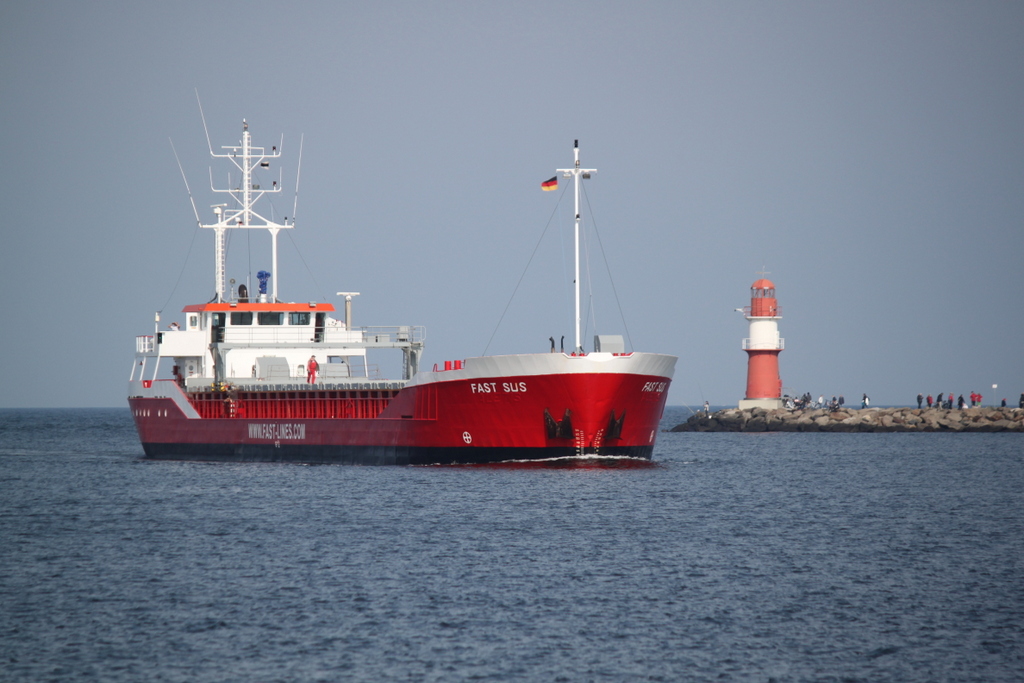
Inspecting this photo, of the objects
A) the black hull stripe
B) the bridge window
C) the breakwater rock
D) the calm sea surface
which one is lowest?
the calm sea surface

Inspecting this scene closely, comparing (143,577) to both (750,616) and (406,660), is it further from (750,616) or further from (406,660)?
(750,616)

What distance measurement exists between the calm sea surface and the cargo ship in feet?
4.55

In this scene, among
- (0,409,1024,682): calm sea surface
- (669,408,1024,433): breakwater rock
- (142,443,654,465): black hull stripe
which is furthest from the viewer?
(669,408,1024,433): breakwater rock

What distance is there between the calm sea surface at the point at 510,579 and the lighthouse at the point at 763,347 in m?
35.7

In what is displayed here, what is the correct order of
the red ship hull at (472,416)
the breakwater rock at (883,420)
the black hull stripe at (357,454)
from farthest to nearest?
1. the breakwater rock at (883,420)
2. the black hull stripe at (357,454)
3. the red ship hull at (472,416)

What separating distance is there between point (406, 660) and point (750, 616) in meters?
5.87

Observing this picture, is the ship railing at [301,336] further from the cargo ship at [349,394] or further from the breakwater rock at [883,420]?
the breakwater rock at [883,420]

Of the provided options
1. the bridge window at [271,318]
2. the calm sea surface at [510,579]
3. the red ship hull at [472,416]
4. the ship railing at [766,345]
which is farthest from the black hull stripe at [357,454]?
the ship railing at [766,345]

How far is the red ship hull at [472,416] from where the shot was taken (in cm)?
3606

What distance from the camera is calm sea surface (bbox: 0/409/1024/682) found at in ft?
54.0

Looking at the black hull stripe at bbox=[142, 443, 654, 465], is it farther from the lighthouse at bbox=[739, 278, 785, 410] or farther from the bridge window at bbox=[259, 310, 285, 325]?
the lighthouse at bbox=[739, 278, 785, 410]

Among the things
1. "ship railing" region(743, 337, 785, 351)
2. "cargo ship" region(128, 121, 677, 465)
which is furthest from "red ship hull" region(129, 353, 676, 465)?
"ship railing" region(743, 337, 785, 351)

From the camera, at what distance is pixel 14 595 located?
67.3 feet

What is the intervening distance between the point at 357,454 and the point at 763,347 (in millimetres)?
38919
